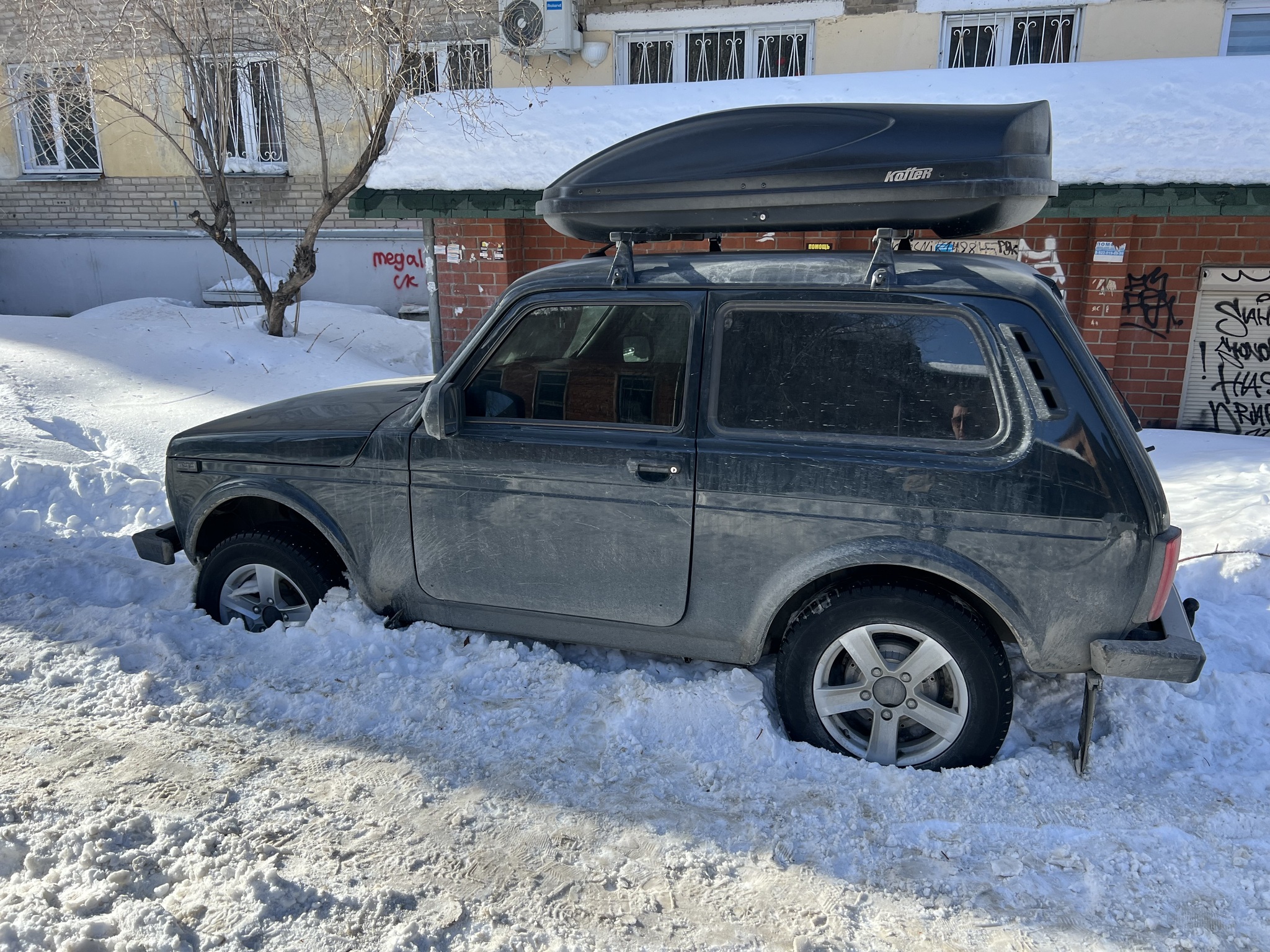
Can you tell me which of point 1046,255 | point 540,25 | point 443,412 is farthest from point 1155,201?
point 540,25

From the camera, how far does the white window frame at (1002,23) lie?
11.5 m

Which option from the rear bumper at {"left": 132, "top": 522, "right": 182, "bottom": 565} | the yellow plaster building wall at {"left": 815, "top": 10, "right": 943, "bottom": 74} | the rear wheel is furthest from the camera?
the yellow plaster building wall at {"left": 815, "top": 10, "right": 943, "bottom": 74}

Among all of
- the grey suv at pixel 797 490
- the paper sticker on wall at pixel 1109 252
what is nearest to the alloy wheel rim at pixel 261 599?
the grey suv at pixel 797 490

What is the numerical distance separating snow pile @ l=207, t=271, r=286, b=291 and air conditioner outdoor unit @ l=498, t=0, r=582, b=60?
18.4 feet

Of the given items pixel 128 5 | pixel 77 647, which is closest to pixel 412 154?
pixel 128 5

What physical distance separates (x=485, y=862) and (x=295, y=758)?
0.96 metres

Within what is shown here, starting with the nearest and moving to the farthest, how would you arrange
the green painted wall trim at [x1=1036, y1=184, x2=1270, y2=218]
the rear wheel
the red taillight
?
the red taillight, the rear wheel, the green painted wall trim at [x1=1036, y1=184, x2=1270, y2=218]

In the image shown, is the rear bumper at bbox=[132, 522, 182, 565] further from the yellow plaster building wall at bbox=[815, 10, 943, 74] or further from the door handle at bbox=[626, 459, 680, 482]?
the yellow plaster building wall at bbox=[815, 10, 943, 74]

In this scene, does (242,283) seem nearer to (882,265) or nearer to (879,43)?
(879,43)

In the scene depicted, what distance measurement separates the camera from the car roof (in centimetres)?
310

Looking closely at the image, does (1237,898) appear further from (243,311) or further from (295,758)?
(243,311)

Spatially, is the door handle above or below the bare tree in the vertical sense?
below

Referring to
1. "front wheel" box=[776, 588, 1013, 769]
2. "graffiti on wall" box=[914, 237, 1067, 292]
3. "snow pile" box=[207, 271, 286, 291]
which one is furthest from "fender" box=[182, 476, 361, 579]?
"snow pile" box=[207, 271, 286, 291]

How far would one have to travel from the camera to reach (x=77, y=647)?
4059mm
